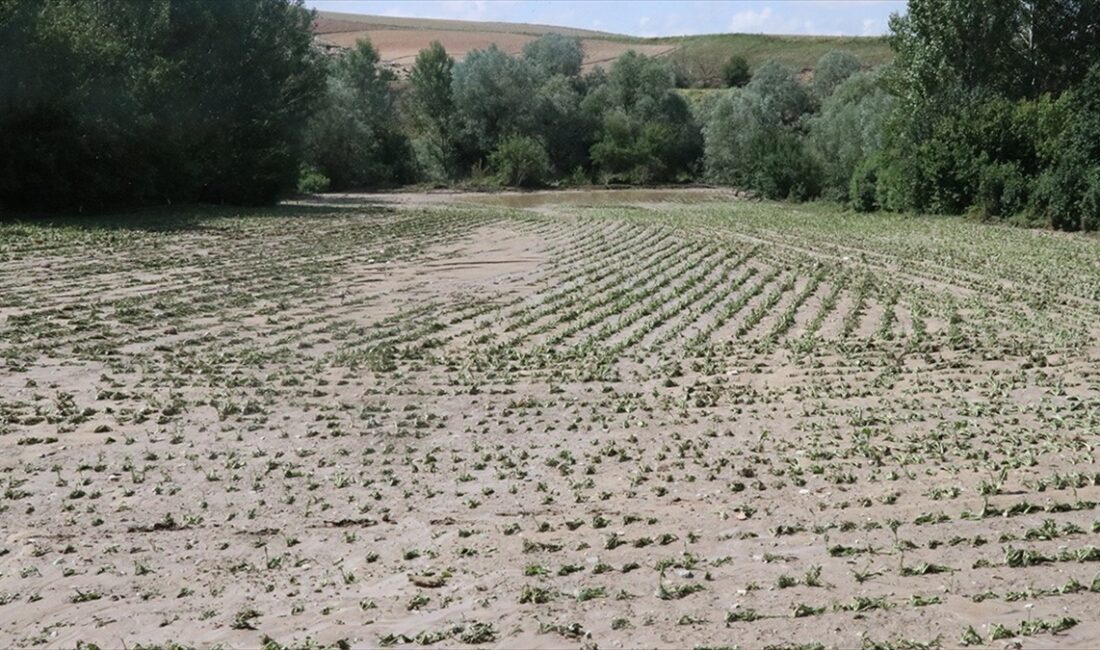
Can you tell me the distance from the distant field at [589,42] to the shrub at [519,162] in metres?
18.6

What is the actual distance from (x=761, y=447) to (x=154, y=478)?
16.0 feet

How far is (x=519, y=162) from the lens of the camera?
72.9 meters

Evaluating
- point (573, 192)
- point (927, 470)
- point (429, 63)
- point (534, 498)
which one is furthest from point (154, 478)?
point (429, 63)

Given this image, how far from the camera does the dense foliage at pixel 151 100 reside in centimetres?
3253

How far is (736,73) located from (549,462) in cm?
9681

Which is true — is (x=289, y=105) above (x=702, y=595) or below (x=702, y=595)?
above

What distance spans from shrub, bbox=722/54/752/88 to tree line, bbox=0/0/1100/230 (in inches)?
1246

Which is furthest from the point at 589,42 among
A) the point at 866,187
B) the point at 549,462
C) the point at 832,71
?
the point at 549,462

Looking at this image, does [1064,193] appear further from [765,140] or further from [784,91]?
[784,91]

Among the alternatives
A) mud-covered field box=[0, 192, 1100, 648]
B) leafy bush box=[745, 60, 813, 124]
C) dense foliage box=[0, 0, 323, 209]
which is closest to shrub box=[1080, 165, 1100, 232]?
mud-covered field box=[0, 192, 1100, 648]

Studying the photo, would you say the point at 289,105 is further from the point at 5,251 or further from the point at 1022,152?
Answer: the point at 1022,152

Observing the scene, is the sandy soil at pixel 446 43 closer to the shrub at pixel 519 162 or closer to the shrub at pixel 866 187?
the shrub at pixel 519 162

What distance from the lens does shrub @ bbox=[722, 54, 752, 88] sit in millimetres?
101000

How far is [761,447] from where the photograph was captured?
9359mm
